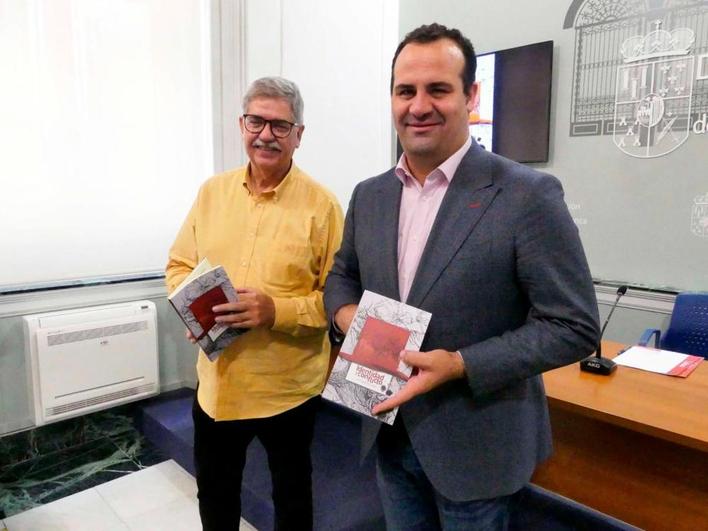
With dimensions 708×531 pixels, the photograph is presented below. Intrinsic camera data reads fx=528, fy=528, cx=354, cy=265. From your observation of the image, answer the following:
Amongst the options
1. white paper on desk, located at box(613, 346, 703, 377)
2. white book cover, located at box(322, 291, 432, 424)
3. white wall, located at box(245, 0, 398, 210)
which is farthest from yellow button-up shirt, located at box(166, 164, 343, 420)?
white wall, located at box(245, 0, 398, 210)

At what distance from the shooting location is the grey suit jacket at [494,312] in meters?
A: 0.87

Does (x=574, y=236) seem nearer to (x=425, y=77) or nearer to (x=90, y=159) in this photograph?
(x=425, y=77)

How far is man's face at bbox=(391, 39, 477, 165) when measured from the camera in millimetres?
945

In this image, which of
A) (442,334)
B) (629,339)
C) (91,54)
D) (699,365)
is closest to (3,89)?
(91,54)

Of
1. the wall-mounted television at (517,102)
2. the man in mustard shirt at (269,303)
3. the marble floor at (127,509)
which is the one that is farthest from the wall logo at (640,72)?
the marble floor at (127,509)

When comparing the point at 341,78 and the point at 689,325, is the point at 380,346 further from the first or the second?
the point at 341,78

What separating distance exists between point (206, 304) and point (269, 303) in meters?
0.16

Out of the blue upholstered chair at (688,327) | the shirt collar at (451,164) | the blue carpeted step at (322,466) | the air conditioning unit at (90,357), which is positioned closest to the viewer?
the shirt collar at (451,164)

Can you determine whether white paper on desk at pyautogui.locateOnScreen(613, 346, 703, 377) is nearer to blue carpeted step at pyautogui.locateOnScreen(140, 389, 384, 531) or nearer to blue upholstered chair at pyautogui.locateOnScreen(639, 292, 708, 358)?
blue upholstered chair at pyautogui.locateOnScreen(639, 292, 708, 358)

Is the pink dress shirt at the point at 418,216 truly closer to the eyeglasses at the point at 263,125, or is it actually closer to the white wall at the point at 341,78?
the eyeglasses at the point at 263,125

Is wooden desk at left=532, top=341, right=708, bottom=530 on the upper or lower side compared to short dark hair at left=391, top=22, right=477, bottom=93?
lower

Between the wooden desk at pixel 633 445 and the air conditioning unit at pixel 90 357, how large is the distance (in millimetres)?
2001

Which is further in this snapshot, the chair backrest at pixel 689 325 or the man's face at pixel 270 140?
the chair backrest at pixel 689 325

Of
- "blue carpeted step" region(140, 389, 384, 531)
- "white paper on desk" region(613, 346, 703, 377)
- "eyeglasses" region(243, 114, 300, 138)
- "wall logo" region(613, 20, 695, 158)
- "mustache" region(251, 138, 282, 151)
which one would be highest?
"wall logo" region(613, 20, 695, 158)
